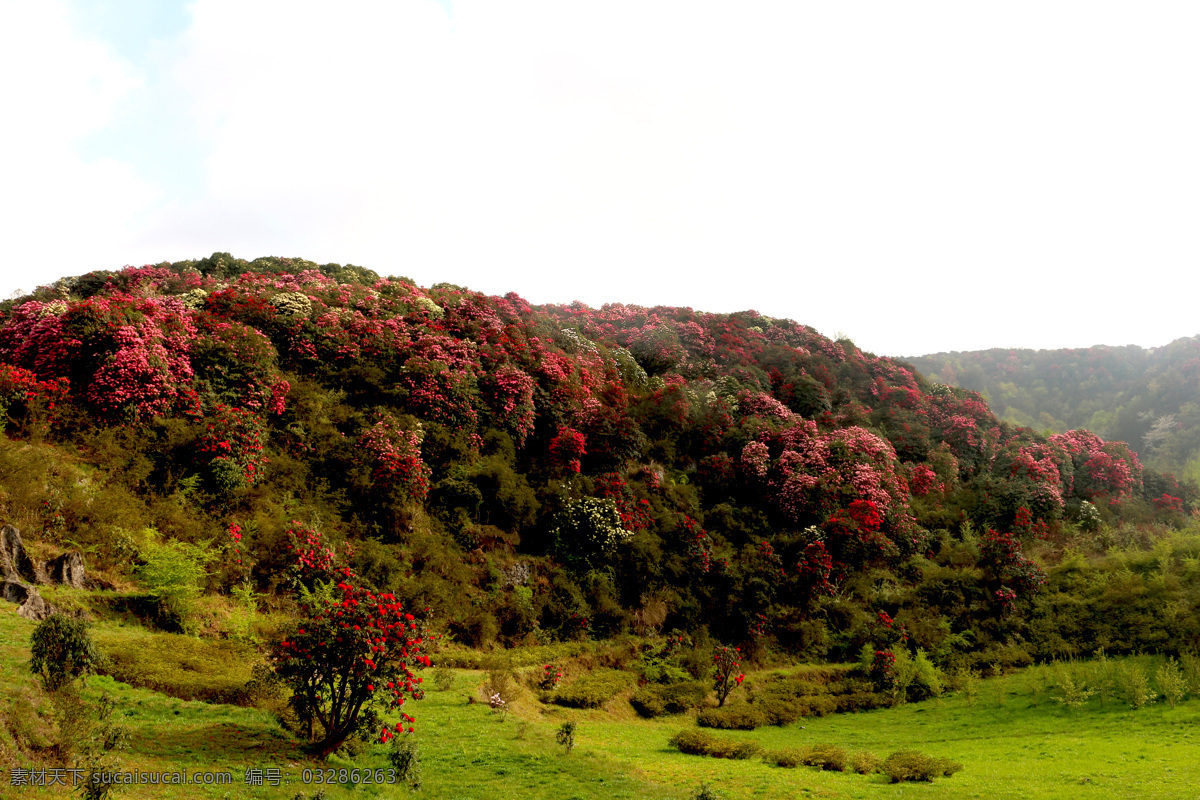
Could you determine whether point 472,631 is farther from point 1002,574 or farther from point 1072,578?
point 1072,578

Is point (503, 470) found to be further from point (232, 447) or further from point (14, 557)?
point (14, 557)

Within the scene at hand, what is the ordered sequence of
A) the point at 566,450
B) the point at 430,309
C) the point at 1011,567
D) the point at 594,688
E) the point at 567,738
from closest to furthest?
the point at 567,738 → the point at 594,688 → the point at 1011,567 → the point at 566,450 → the point at 430,309

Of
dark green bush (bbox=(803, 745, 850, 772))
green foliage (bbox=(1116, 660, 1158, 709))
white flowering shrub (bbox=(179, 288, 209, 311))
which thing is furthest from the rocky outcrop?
green foliage (bbox=(1116, 660, 1158, 709))

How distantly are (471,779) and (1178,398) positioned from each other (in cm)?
8291

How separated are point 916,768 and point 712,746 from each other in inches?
204

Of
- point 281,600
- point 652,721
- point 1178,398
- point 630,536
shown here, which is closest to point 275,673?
point 281,600

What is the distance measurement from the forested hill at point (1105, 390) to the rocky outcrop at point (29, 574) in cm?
6930

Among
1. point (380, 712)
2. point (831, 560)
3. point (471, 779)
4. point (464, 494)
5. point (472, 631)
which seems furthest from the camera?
point (831, 560)

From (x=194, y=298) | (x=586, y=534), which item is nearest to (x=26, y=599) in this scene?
(x=194, y=298)

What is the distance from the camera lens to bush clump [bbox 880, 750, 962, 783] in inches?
581

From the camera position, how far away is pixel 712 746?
17.3 meters

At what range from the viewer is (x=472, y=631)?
75.4ft

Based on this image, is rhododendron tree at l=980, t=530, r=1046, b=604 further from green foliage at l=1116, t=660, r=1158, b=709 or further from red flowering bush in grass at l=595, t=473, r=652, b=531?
red flowering bush in grass at l=595, t=473, r=652, b=531

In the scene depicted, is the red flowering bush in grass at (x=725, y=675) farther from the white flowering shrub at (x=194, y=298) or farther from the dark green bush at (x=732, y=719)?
the white flowering shrub at (x=194, y=298)
